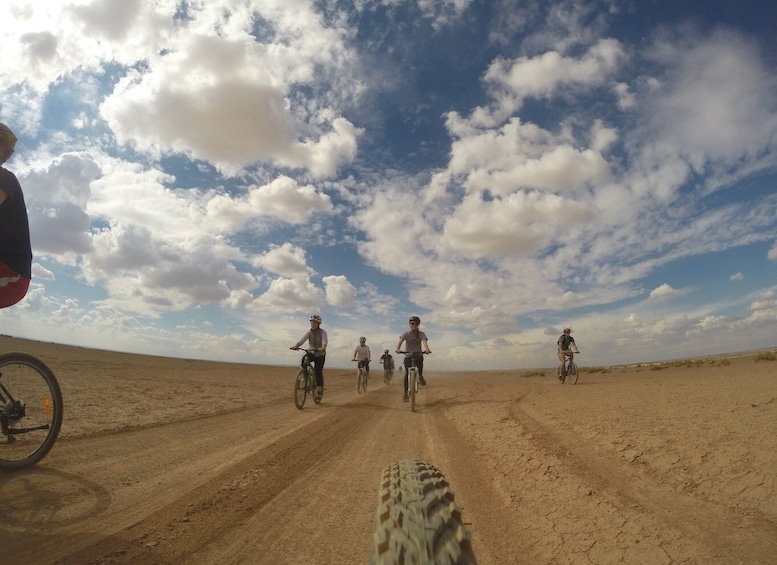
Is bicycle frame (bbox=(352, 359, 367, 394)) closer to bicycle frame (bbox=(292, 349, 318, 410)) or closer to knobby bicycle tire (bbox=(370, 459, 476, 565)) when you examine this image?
bicycle frame (bbox=(292, 349, 318, 410))

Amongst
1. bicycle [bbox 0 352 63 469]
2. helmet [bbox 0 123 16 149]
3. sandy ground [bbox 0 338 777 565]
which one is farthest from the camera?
bicycle [bbox 0 352 63 469]

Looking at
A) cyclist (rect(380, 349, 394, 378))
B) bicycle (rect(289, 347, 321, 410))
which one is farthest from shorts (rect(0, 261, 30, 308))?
cyclist (rect(380, 349, 394, 378))

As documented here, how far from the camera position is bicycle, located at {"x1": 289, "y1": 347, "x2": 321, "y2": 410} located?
10.0 meters

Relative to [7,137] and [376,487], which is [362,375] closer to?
[376,487]

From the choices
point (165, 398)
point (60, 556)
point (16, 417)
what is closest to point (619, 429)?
point (60, 556)

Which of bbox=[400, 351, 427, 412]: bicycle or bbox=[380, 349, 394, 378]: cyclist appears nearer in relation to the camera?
bbox=[400, 351, 427, 412]: bicycle

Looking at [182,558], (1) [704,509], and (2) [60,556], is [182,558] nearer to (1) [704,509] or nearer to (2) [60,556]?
(2) [60,556]

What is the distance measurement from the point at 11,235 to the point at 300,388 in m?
7.64

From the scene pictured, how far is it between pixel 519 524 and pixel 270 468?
2523 millimetres

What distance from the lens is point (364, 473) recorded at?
4145 mm

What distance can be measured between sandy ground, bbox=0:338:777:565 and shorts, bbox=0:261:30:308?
5.12ft

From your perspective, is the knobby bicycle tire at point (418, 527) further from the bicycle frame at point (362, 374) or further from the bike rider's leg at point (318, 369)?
the bicycle frame at point (362, 374)

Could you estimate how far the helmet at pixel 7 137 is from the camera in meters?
3.21

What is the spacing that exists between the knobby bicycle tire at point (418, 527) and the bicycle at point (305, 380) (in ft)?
29.7
